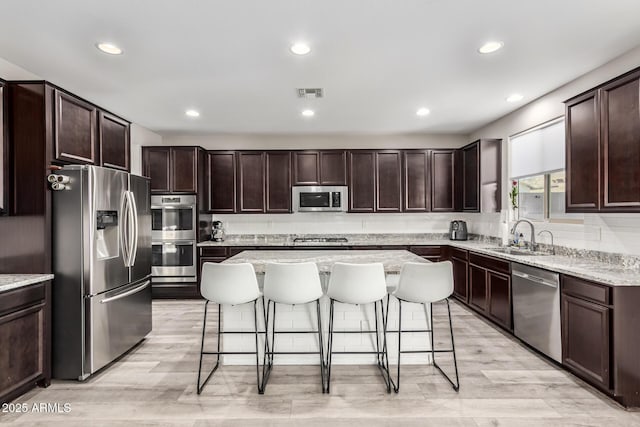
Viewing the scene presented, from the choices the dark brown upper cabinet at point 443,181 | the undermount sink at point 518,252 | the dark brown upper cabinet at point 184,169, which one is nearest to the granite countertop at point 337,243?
the dark brown upper cabinet at point 443,181

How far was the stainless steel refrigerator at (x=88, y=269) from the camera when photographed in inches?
104

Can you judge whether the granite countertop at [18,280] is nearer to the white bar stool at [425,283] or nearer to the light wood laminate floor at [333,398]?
the light wood laminate floor at [333,398]

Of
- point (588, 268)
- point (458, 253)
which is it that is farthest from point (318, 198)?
point (588, 268)

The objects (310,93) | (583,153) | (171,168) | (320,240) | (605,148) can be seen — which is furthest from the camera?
(320,240)

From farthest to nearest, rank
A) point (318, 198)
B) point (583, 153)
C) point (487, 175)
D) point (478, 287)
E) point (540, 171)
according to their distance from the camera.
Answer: point (318, 198), point (487, 175), point (478, 287), point (540, 171), point (583, 153)

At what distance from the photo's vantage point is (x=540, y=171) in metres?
3.98

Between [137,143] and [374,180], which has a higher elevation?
[137,143]

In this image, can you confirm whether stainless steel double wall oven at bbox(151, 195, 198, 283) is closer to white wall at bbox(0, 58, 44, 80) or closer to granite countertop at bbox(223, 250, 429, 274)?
granite countertop at bbox(223, 250, 429, 274)

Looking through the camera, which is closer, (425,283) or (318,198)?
(425,283)

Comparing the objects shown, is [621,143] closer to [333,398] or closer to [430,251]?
[333,398]

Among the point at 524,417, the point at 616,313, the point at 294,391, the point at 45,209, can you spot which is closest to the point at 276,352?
the point at 294,391

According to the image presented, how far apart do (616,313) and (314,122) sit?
3914 mm

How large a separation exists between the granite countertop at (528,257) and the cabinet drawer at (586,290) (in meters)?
0.05

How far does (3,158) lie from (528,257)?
15.0 ft
